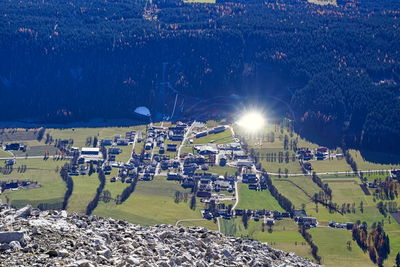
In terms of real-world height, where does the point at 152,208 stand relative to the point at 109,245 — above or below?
above

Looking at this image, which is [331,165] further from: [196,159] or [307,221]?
[307,221]

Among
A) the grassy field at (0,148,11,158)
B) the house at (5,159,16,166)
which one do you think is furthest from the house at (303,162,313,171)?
the grassy field at (0,148,11,158)

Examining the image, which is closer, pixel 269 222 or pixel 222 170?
pixel 269 222

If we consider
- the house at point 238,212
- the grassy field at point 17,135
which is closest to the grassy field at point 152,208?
the house at point 238,212

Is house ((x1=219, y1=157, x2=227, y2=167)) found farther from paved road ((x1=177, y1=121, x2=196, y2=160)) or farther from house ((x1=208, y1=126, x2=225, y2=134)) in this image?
house ((x1=208, y1=126, x2=225, y2=134))

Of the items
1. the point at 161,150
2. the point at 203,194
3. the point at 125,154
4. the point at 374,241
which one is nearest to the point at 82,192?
the point at 203,194

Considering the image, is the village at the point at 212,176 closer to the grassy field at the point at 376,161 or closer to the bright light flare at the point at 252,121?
the grassy field at the point at 376,161

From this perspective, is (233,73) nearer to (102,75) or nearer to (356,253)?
(102,75)
